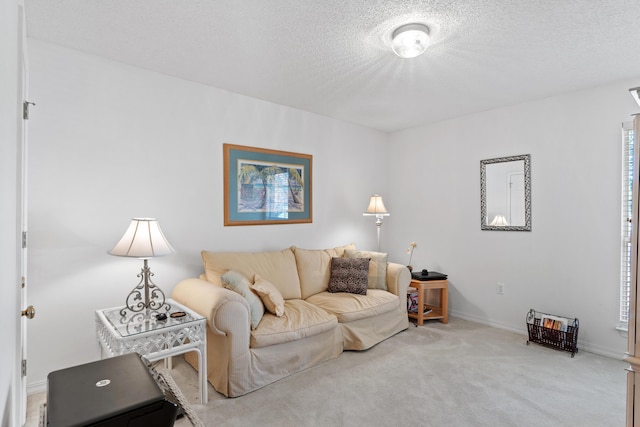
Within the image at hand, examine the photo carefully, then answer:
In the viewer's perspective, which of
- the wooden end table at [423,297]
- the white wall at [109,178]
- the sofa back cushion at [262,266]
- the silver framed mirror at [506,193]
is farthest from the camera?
the wooden end table at [423,297]

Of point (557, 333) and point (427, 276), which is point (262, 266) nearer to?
point (427, 276)

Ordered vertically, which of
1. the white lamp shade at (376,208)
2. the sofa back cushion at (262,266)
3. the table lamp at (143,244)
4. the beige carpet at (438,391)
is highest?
the white lamp shade at (376,208)

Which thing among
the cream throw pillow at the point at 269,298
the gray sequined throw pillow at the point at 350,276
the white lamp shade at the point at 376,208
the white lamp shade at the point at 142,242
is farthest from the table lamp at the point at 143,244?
the white lamp shade at the point at 376,208

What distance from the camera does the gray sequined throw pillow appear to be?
3.55m

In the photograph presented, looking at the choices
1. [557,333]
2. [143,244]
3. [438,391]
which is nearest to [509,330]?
[557,333]

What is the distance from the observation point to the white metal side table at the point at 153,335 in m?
2.05

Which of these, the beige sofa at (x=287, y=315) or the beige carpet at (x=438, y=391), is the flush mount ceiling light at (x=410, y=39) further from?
the beige carpet at (x=438, y=391)

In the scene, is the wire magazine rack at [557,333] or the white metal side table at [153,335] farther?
the wire magazine rack at [557,333]

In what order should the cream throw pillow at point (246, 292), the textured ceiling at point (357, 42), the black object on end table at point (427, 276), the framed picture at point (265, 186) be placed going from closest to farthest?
the textured ceiling at point (357, 42) → the cream throw pillow at point (246, 292) → the framed picture at point (265, 186) → the black object on end table at point (427, 276)

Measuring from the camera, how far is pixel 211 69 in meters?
2.87

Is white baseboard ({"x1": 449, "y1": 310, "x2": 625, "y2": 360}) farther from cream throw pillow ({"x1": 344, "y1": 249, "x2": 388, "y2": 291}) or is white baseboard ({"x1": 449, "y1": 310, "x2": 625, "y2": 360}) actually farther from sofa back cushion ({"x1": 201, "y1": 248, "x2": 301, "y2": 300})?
sofa back cushion ({"x1": 201, "y1": 248, "x2": 301, "y2": 300})

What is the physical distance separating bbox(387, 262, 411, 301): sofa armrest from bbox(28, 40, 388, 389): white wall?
1.33m

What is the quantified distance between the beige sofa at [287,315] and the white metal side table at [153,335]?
0.12 metres

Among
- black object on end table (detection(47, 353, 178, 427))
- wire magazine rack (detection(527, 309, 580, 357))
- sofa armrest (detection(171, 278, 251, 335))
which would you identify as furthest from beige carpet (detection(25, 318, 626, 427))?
black object on end table (detection(47, 353, 178, 427))
